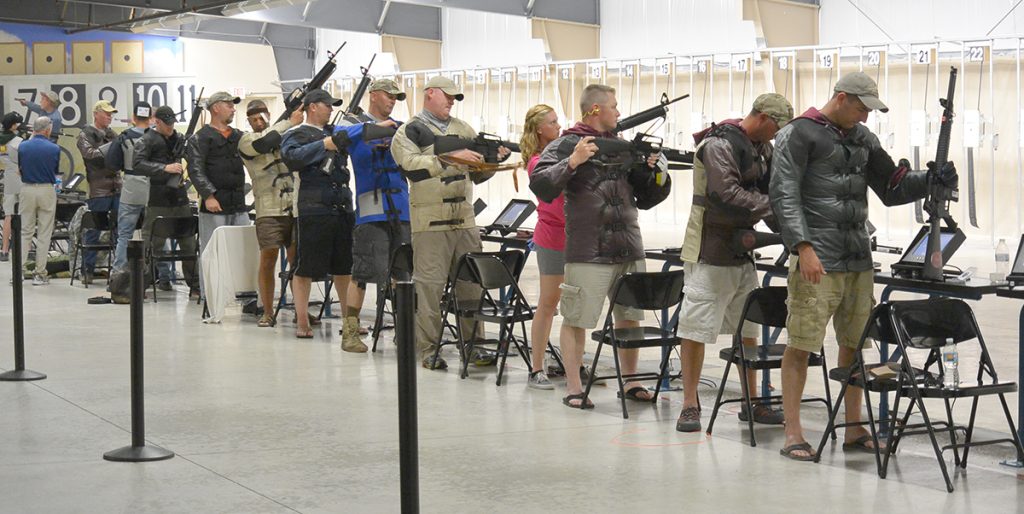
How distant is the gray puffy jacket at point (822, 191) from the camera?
15.9 feet

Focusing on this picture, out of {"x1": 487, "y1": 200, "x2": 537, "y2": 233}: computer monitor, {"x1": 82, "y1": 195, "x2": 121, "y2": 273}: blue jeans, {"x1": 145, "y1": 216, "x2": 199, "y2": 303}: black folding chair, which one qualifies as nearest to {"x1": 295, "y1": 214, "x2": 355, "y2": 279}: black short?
{"x1": 487, "y1": 200, "x2": 537, "y2": 233}: computer monitor

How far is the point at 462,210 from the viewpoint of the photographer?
7.09 meters

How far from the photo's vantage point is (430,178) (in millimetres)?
6930

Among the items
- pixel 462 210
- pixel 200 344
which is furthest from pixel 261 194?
pixel 462 210

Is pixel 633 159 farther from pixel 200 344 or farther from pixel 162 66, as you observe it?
pixel 162 66

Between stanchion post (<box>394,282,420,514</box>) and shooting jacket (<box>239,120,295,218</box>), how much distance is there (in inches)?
209

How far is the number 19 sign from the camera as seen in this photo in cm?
1923

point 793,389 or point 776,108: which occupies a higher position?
point 776,108

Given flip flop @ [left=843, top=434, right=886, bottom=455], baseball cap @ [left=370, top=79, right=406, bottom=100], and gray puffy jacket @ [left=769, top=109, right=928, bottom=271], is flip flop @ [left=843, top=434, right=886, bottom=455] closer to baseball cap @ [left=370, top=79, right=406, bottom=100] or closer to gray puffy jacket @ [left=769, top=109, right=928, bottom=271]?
gray puffy jacket @ [left=769, top=109, right=928, bottom=271]

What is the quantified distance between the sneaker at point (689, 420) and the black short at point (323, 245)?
327 cm

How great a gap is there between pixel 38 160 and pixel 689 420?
7.87 meters

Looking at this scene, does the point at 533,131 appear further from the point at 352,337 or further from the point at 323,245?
the point at 323,245

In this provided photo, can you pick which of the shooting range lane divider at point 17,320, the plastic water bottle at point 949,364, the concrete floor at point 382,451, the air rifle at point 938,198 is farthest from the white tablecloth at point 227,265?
the plastic water bottle at point 949,364

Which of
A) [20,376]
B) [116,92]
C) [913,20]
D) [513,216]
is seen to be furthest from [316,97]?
[116,92]
